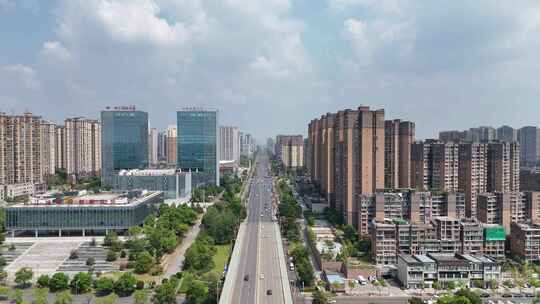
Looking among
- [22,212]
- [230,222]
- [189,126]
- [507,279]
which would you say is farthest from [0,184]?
[507,279]

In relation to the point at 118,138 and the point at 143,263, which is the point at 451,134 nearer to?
the point at 118,138

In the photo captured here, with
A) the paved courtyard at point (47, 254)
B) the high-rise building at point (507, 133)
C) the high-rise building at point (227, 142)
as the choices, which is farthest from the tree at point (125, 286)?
the high-rise building at point (227, 142)

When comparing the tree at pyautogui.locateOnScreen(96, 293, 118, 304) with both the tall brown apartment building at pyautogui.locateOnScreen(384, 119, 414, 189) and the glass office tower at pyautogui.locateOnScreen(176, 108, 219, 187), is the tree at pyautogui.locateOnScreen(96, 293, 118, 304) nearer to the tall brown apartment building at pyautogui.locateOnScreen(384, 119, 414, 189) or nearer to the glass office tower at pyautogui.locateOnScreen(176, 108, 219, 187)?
the tall brown apartment building at pyautogui.locateOnScreen(384, 119, 414, 189)

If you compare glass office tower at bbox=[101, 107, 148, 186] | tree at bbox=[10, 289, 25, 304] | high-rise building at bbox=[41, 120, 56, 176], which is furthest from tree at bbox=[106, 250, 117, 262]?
high-rise building at bbox=[41, 120, 56, 176]

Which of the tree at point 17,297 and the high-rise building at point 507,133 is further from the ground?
the high-rise building at point 507,133

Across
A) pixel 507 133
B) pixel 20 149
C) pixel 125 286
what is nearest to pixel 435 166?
pixel 125 286

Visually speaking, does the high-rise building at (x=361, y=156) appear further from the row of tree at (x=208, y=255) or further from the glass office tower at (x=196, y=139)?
the glass office tower at (x=196, y=139)
